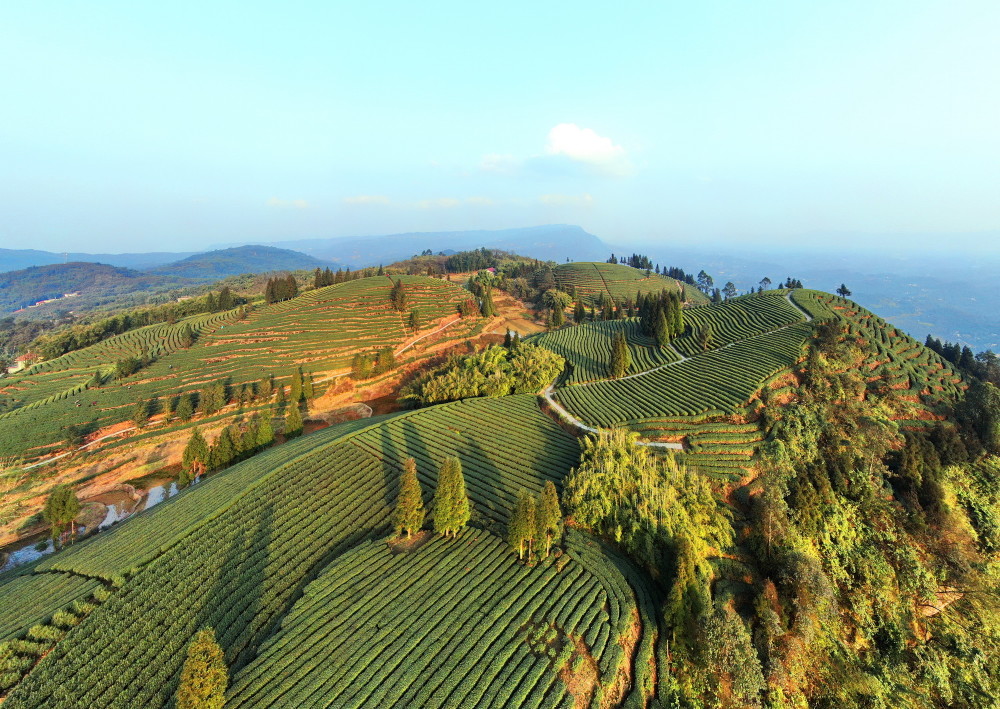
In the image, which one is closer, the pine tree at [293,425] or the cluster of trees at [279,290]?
the pine tree at [293,425]

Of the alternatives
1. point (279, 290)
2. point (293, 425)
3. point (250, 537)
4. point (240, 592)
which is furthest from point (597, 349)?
point (279, 290)

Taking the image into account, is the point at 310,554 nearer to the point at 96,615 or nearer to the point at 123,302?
the point at 96,615

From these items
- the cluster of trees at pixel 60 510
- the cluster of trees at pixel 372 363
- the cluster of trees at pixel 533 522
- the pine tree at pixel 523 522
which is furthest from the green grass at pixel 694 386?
the cluster of trees at pixel 60 510

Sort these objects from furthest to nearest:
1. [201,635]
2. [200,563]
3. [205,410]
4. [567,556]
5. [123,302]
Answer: [123,302] < [205,410] < [567,556] < [200,563] < [201,635]

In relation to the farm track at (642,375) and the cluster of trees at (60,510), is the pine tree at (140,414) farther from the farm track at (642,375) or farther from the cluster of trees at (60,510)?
the farm track at (642,375)

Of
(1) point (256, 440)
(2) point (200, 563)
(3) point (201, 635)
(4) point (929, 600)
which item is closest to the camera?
(3) point (201, 635)

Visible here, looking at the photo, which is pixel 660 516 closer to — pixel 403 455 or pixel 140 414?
pixel 403 455

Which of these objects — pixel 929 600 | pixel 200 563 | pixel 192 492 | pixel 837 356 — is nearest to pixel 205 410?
pixel 192 492
